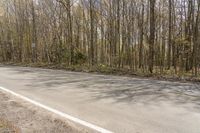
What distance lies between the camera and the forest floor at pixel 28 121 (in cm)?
665

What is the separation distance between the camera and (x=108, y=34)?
113 feet

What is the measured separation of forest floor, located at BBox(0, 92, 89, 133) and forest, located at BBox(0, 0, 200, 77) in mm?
12210

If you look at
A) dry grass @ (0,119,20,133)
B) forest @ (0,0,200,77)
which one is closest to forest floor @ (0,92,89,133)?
dry grass @ (0,119,20,133)

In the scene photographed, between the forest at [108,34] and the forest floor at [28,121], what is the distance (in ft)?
40.1

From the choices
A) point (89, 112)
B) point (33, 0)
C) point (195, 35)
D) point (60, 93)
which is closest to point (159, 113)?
point (89, 112)

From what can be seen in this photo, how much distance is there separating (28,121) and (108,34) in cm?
2734

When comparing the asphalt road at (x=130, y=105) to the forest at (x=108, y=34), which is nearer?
the asphalt road at (x=130, y=105)

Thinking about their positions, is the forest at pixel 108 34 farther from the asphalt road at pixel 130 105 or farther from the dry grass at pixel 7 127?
the dry grass at pixel 7 127

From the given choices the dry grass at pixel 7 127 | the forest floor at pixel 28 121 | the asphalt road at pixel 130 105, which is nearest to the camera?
the dry grass at pixel 7 127

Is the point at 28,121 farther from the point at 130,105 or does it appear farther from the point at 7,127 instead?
the point at 130,105

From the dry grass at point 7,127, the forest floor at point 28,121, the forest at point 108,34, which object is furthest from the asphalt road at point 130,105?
the forest at point 108,34

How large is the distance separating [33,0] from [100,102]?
35669 millimetres

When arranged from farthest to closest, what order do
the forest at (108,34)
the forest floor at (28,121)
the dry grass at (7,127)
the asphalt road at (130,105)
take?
the forest at (108,34), the asphalt road at (130,105), the forest floor at (28,121), the dry grass at (7,127)

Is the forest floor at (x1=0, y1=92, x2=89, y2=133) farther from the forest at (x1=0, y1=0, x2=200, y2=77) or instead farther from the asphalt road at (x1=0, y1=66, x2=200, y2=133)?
the forest at (x1=0, y1=0, x2=200, y2=77)
